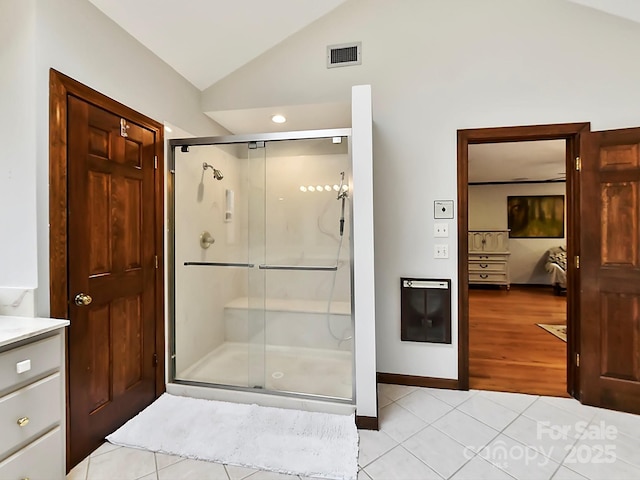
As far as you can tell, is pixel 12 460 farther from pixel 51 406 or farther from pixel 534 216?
pixel 534 216

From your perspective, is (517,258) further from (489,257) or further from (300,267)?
(300,267)

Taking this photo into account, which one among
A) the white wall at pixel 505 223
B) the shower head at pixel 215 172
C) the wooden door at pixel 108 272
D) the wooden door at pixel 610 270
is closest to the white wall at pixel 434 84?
the wooden door at pixel 610 270

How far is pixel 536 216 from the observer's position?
702 centimetres

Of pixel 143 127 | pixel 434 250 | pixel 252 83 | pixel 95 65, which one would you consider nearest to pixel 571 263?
pixel 434 250

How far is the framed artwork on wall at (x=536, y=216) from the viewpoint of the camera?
22.7 feet

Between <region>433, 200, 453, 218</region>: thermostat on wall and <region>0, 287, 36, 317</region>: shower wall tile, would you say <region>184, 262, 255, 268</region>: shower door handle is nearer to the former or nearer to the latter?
<region>0, 287, 36, 317</region>: shower wall tile

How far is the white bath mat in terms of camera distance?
5.59 feet

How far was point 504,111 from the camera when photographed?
2475 millimetres

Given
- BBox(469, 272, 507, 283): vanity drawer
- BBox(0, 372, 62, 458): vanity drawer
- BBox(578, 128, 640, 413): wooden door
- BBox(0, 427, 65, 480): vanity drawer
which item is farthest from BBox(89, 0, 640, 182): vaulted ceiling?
BBox(469, 272, 507, 283): vanity drawer

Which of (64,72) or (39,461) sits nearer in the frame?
(39,461)

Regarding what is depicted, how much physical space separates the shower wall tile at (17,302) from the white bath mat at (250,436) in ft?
3.11

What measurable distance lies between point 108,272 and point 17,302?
45cm

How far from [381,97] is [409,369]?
2340 millimetres

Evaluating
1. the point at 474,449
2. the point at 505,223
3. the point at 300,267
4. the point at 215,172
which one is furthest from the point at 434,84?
the point at 505,223
